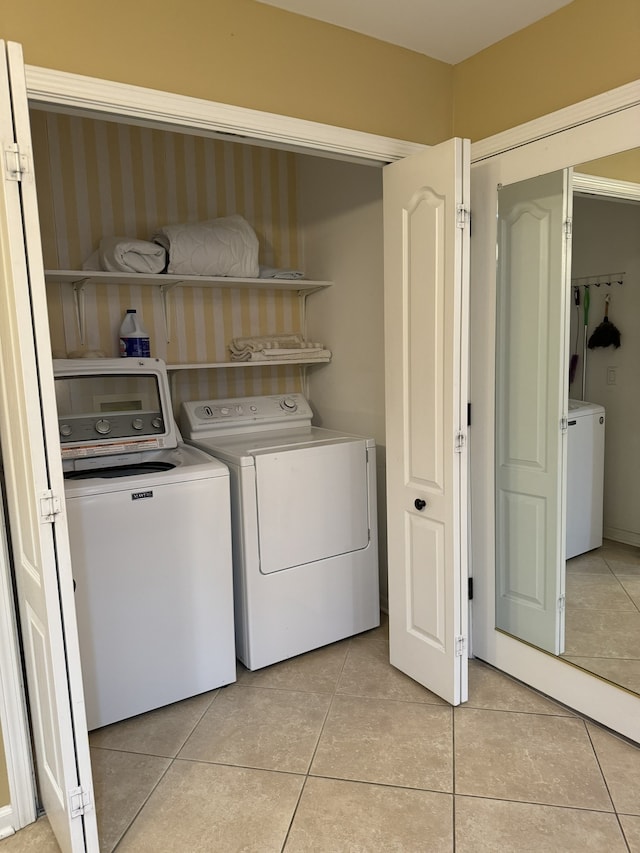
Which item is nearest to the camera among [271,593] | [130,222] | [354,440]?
[271,593]

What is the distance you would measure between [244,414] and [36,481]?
1765 millimetres

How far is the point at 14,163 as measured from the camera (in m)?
1.38

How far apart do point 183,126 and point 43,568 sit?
1416 mm

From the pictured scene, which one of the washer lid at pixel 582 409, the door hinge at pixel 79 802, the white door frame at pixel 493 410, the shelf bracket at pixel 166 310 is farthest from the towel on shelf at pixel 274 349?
the door hinge at pixel 79 802

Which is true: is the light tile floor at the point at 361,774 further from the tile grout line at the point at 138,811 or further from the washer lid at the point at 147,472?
the washer lid at the point at 147,472

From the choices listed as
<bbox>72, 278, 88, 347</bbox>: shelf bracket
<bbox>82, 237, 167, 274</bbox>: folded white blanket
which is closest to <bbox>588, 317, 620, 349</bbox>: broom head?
<bbox>82, 237, 167, 274</bbox>: folded white blanket

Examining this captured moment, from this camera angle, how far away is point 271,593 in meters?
2.66

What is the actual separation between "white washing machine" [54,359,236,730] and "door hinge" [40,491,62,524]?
676 millimetres

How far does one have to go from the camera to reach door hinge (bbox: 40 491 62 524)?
57.8 inches

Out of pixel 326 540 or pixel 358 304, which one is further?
pixel 358 304

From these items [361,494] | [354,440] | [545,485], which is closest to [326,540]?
[361,494]

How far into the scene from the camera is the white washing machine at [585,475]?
2.23m

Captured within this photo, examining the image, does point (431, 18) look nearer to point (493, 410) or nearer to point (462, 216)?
point (462, 216)

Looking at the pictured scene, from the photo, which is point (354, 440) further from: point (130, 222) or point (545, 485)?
point (130, 222)
